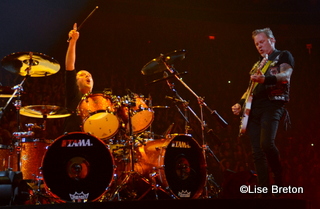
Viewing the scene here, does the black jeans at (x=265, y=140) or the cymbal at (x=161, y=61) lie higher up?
the cymbal at (x=161, y=61)

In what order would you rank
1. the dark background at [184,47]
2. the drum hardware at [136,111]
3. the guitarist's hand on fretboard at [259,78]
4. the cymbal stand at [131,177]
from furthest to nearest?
the dark background at [184,47]
the drum hardware at [136,111]
the cymbal stand at [131,177]
the guitarist's hand on fretboard at [259,78]

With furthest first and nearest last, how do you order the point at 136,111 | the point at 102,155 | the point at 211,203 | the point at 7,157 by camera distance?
the point at 136,111 < the point at 7,157 < the point at 102,155 < the point at 211,203

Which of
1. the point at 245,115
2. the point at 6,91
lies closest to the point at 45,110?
the point at 6,91

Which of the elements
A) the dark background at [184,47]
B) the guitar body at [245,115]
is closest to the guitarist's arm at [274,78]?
the guitar body at [245,115]

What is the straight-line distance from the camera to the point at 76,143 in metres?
3.25

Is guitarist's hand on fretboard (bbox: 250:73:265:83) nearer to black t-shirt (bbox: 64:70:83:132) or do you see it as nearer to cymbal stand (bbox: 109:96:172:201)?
cymbal stand (bbox: 109:96:172:201)

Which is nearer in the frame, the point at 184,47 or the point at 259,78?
the point at 259,78

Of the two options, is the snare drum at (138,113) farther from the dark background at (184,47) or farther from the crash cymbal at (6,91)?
the dark background at (184,47)

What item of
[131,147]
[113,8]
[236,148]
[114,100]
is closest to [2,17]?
[113,8]

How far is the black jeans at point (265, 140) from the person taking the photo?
2.99m

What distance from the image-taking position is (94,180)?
128 inches

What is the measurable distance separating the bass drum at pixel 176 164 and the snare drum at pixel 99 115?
425mm

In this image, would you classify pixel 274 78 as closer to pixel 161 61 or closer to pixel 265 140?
pixel 265 140

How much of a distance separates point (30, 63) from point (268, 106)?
7.47 feet
